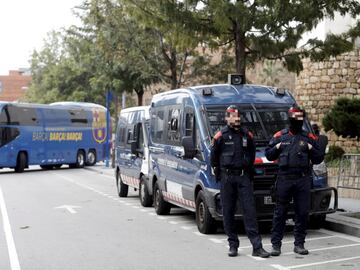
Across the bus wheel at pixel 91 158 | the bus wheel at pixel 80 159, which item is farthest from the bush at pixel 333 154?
the bus wheel at pixel 91 158

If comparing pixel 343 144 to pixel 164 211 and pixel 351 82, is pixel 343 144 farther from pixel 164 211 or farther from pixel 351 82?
pixel 164 211

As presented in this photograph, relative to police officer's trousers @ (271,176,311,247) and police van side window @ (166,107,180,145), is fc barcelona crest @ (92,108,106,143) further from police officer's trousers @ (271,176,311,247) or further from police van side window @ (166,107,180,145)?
police officer's trousers @ (271,176,311,247)

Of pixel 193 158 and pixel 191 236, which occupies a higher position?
pixel 193 158

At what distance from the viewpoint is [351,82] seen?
78.0 ft

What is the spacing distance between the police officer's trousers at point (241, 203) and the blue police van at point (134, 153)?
233 inches

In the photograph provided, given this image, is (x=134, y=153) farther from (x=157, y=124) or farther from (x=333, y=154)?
(x=333, y=154)

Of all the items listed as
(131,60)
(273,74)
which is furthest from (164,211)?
(273,74)

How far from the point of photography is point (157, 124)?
14.2 m

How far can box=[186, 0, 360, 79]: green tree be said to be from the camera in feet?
47.3

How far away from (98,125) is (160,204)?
81.9 ft

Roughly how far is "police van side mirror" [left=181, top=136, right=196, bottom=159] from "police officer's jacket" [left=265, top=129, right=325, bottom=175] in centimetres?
228

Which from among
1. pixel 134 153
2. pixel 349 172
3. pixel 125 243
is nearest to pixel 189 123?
pixel 125 243

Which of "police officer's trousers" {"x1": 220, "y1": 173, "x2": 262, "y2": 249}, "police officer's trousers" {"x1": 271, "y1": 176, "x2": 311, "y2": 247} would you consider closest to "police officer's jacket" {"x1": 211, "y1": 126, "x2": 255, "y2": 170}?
"police officer's trousers" {"x1": 220, "y1": 173, "x2": 262, "y2": 249}

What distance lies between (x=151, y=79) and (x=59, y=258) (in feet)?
62.2
